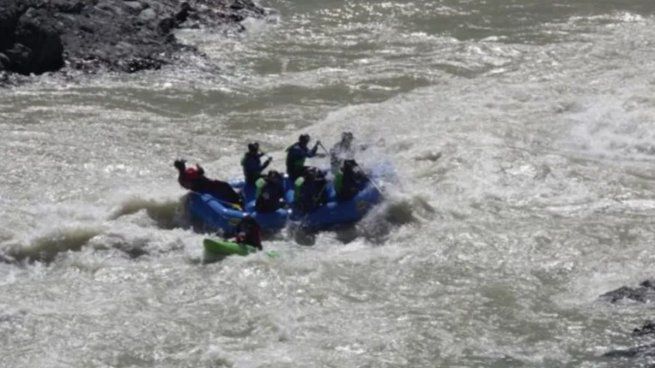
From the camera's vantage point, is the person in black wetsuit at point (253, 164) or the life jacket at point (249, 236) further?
the person in black wetsuit at point (253, 164)

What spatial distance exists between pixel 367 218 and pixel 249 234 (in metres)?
1.58

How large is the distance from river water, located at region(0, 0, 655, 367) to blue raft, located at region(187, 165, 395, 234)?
197mm

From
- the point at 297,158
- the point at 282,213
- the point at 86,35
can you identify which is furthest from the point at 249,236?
the point at 86,35

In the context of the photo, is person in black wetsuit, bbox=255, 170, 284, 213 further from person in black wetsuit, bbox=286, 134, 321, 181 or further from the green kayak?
the green kayak

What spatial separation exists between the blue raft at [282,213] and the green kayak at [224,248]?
0.73 metres

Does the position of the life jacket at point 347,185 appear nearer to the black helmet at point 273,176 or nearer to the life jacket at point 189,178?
the black helmet at point 273,176

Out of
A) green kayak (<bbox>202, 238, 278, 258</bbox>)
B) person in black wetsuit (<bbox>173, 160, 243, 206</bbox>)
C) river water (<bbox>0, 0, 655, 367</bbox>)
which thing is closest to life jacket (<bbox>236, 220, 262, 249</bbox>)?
green kayak (<bbox>202, 238, 278, 258</bbox>)

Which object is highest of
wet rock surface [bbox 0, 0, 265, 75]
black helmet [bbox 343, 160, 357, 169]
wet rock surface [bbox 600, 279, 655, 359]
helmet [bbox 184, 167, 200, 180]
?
wet rock surface [bbox 0, 0, 265, 75]

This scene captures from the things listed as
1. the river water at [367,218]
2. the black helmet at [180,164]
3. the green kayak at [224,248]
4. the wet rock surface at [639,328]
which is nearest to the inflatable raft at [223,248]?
the green kayak at [224,248]

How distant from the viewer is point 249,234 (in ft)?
42.8

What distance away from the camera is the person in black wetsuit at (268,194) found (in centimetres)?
1388

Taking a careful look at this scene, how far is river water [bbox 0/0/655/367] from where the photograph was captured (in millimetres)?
11008

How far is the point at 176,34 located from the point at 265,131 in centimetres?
646

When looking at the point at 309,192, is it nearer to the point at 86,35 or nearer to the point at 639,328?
the point at 639,328
